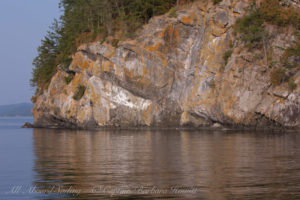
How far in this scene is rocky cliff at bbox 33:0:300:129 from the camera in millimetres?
53344

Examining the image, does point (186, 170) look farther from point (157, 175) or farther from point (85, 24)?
point (85, 24)

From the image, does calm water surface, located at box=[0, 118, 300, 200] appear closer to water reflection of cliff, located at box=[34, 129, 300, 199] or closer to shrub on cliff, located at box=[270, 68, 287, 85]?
water reflection of cliff, located at box=[34, 129, 300, 199]

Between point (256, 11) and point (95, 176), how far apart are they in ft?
138

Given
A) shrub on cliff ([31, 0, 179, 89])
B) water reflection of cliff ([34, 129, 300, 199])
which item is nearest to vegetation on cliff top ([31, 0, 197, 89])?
shrub on cliff ([31, 0, 179, 89])

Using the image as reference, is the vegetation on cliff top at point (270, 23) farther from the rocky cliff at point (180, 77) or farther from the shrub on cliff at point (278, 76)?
the rocky cliff at point (180, 77)

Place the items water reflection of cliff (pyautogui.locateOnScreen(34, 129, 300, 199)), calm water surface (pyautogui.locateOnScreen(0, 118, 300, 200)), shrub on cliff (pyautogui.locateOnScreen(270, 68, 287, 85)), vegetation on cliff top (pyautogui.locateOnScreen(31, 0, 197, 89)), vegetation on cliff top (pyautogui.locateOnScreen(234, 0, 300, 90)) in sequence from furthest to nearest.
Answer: vegetation on cliff top (pyautogui.locateOnScreen(31, 0, 197, 89)) < vegetation on cliff top (pyautogui.locateOnScreen(234, 0, 300, 90)) < shrub on cliff (pyautogui.locateOnScreen(270, 68, 287, 85)) < water reflection of cliff (pyautogui.locateOnScreen(34, 129, 300, 199)) < calm water surface (pyautogui.locateOnScreen(0, 118, 300, 200))

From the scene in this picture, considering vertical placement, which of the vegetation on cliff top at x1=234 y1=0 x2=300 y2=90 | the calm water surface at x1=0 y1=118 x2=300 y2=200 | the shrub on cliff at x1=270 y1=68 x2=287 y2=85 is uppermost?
the vegetation on cliff top at x1=234 y1=0 x2=300 y2=90

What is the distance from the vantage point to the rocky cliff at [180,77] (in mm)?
53344

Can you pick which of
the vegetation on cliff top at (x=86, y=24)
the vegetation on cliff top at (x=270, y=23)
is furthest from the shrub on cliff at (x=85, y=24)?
the vegetation on cliff top at (x=270, y=23)

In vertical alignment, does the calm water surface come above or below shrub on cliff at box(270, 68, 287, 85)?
below

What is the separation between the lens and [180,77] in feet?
203

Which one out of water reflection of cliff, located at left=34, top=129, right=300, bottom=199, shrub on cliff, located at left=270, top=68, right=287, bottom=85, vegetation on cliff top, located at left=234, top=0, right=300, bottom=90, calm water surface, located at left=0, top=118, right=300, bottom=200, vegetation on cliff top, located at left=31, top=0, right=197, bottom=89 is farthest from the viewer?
vegetation on cliff top, located at left=31, top=0, right=197, bottom=89

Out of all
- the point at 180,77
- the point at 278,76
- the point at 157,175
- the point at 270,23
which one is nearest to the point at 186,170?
the point at 157,175

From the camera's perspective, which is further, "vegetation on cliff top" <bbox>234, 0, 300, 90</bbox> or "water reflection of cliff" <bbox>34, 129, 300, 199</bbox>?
"vegetation on cliff top" <bbox>234, 0, 300, 90</bbox>
